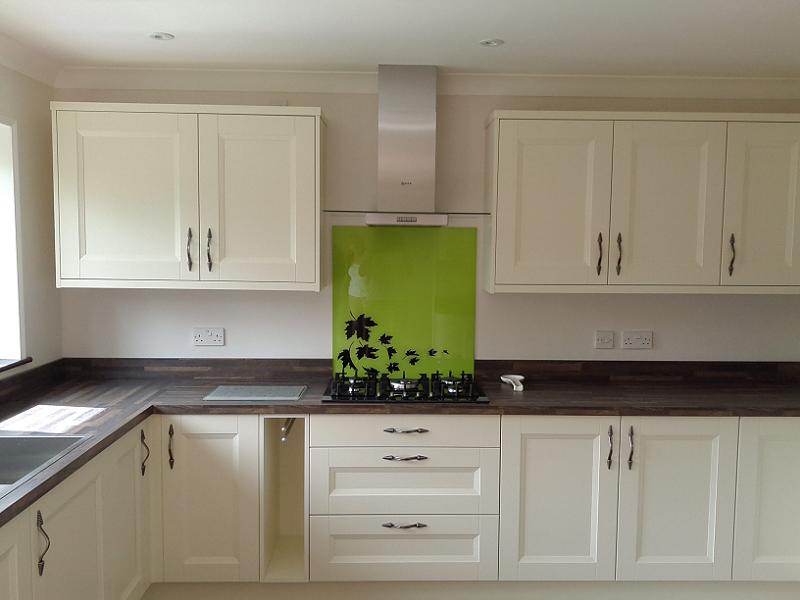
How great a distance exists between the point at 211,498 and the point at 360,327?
3.30ft

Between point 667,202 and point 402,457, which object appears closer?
point 402,457

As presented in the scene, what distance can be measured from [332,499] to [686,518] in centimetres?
146

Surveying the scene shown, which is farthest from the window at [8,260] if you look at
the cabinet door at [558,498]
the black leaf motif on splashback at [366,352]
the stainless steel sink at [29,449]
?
the cabinet door at [558,498]

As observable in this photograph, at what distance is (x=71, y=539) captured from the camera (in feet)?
6.06

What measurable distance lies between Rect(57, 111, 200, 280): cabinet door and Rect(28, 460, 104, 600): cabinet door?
961 mm

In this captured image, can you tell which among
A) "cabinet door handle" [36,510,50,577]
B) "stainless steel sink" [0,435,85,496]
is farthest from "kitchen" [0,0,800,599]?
"cabinet door handle" [36,510,50,577]

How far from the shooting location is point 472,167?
9.69 ft

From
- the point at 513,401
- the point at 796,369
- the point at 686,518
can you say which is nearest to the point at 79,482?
the point at 513,401

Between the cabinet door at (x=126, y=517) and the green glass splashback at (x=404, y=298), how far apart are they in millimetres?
1007

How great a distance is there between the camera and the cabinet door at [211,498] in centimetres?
245

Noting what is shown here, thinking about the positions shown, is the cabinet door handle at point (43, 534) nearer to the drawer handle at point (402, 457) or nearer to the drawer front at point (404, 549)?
the drawer front at point (404, 549)

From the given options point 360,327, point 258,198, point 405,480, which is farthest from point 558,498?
point 258,198

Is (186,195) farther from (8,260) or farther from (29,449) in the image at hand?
(29,449)

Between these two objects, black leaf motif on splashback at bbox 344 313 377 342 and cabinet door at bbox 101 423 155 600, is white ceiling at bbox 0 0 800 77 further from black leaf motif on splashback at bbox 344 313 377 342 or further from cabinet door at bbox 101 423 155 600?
cabinet door at bbox 101 423 155 600
